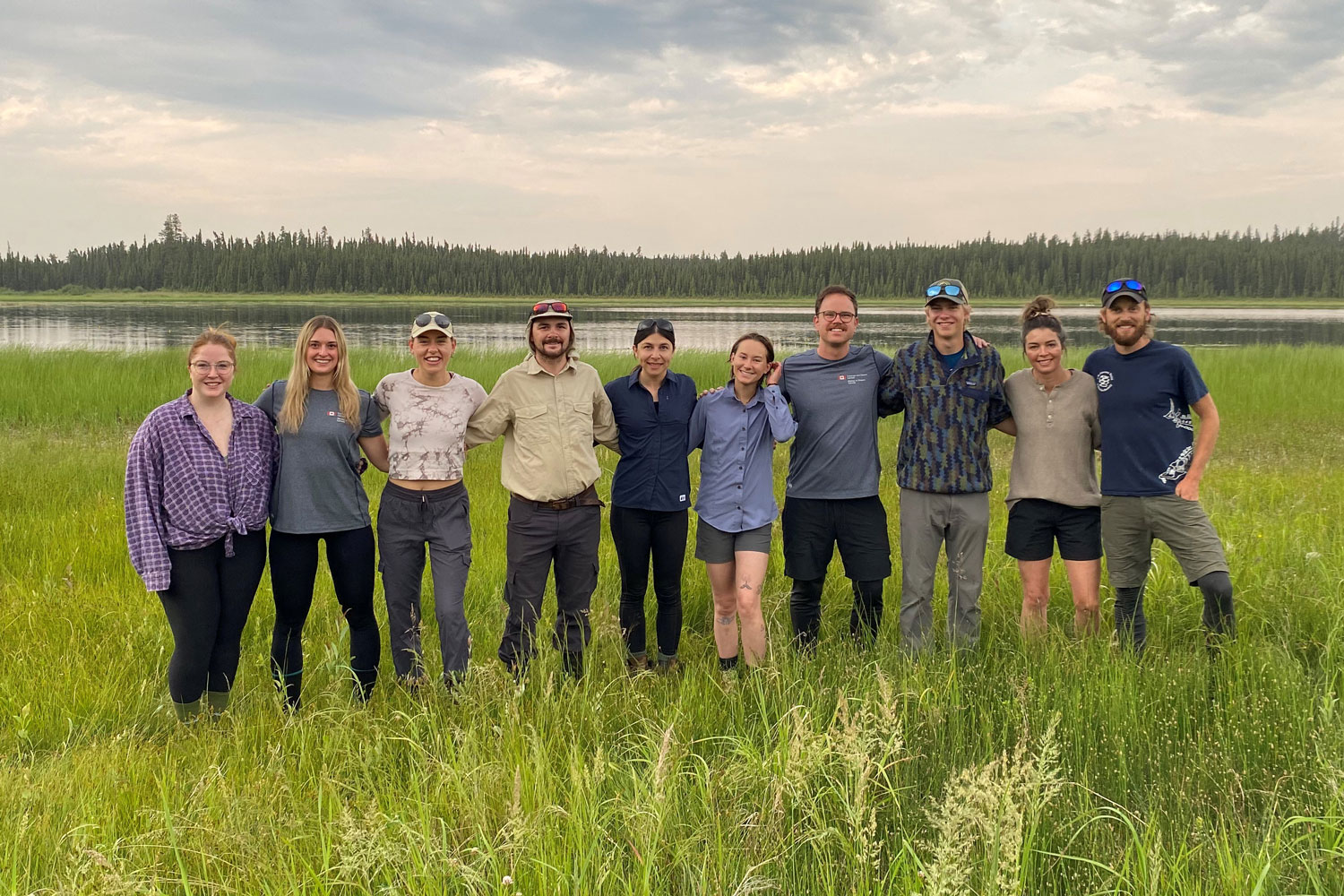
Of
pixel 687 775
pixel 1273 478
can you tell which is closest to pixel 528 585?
pixel 687 775

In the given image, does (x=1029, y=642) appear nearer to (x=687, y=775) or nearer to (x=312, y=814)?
(x=687, y=775)

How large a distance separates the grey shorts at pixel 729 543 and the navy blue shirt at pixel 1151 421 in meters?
2.10

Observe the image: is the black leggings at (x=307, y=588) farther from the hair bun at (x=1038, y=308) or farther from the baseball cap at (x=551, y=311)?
the hair bun at (x=1038, y=308)

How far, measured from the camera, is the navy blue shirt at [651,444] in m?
5.20

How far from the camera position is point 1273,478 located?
11.2 metres

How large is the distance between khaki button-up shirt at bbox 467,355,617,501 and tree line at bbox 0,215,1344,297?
13532 centimetres

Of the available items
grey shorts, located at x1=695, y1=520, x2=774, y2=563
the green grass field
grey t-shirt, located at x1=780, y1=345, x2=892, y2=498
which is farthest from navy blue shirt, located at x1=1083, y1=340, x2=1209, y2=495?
grey shorts, located at x1=695, y1=520, x2=774, y2=563

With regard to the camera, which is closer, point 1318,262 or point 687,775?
point 687,775

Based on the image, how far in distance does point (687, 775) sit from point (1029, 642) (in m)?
2.45

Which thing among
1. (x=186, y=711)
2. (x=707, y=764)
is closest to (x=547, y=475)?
(x=707, y=764)

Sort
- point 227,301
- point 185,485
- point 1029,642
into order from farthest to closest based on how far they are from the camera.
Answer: point 227,301, point 1029,642, point 185,485

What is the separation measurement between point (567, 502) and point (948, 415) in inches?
93.4

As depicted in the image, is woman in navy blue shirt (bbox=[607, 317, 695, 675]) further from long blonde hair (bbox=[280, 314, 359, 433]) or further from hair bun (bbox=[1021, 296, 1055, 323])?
hair bun (bbox=[1021, 296, 1055, 323])

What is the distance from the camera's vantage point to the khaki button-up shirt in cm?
502
